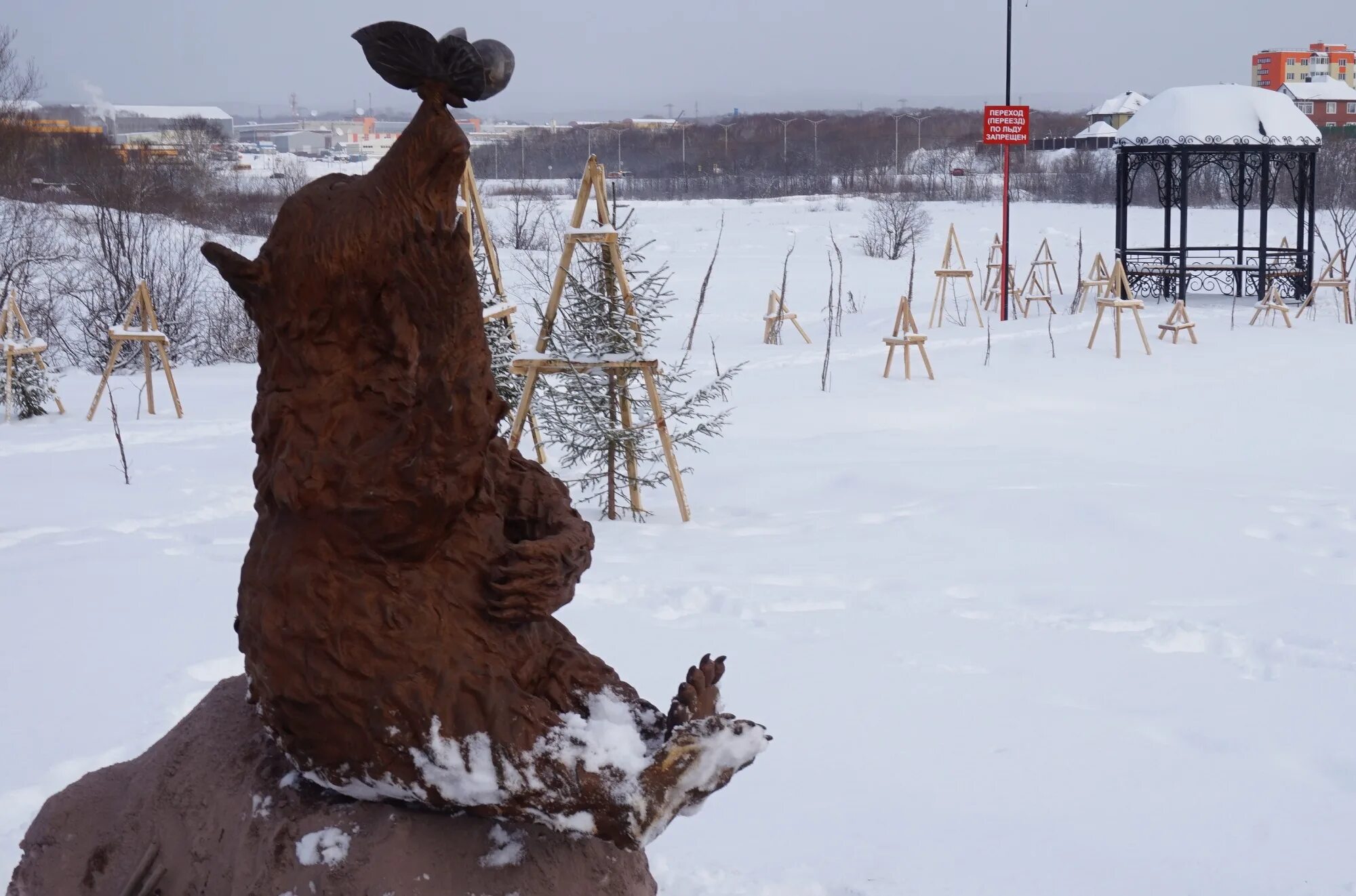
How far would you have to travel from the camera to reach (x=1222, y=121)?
15.1 meters

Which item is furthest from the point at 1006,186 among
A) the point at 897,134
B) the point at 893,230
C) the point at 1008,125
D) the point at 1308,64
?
the point at 1308,64

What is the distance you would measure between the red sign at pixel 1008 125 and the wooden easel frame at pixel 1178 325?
3.56 m

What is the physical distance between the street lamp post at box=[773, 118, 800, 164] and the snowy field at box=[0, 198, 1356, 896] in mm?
34528

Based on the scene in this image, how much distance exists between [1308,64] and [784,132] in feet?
67.8

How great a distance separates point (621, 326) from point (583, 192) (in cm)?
71

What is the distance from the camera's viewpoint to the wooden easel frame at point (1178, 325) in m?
13.1

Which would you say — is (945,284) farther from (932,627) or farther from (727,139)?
(727,139)

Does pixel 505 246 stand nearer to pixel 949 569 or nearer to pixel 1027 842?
pixel 949 569

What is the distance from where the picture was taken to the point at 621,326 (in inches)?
246

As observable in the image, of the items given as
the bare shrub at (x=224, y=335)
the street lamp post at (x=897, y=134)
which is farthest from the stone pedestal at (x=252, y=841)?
the street lamp post at (x=897, y=134)

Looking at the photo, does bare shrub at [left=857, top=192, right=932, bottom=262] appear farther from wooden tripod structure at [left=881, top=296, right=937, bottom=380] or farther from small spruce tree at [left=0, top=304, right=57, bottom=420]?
Answer: small spruce tree at [left=0, top=304, right=57, bottom=420]

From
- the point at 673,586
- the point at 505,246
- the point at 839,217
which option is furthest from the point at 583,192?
the point at 839,217

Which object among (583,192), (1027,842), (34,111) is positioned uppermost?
(34,111)

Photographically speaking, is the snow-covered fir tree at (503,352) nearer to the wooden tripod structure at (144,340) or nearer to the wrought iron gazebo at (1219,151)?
the wooden tripod structure at (144,340)
